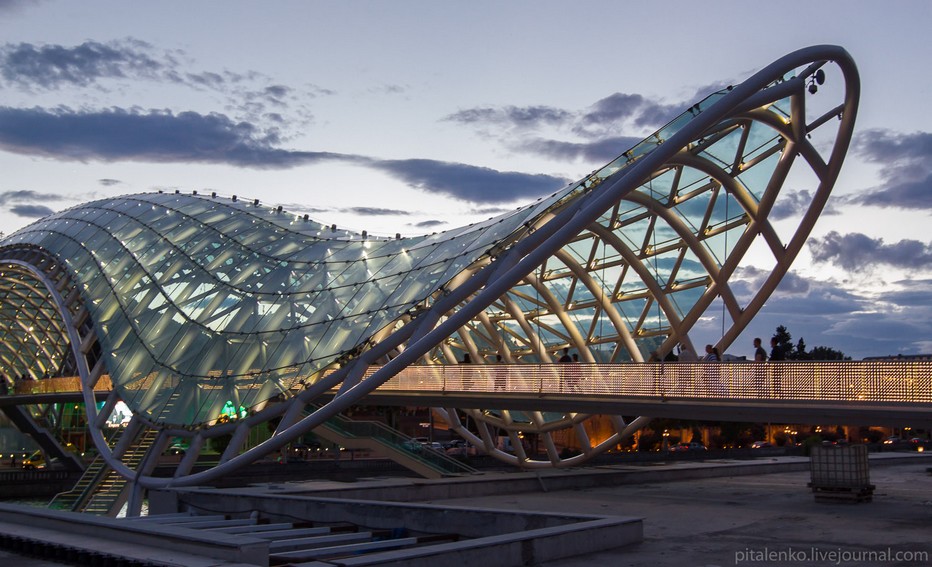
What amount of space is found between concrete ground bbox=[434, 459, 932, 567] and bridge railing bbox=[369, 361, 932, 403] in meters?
2.95

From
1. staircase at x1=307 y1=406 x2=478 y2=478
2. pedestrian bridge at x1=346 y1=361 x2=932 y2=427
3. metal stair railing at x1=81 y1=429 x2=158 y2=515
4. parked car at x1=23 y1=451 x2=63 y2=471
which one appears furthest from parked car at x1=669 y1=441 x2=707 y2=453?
parked car at x1=23 y1=451 x2=63 y2=471

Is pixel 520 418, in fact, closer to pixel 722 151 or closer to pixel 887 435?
pixel 722 151

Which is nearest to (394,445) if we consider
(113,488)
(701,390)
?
(113,488)

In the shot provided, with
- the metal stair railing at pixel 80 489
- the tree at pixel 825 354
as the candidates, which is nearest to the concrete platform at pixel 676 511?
the metal stair railing at pixel 80 489

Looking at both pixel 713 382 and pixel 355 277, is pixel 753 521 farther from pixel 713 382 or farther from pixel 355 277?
pixel 355 277

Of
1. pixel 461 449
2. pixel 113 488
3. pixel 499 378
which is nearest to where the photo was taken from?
pixel 499 378

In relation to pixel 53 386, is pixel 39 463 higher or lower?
lower

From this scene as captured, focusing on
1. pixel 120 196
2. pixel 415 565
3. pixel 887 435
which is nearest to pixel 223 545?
pixel 415 565

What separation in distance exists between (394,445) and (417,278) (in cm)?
943

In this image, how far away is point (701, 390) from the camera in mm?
26359

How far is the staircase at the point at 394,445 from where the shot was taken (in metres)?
40.0

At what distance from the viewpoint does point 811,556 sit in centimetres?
1797

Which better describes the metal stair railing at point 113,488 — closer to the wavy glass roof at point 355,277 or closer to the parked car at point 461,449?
the wavy glass roof at point 355,277

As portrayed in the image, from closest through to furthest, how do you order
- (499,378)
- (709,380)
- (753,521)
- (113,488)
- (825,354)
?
1. (753,521)
2. (709,380)
3. (499,378)
4. (113,488)
5. (825,354)
